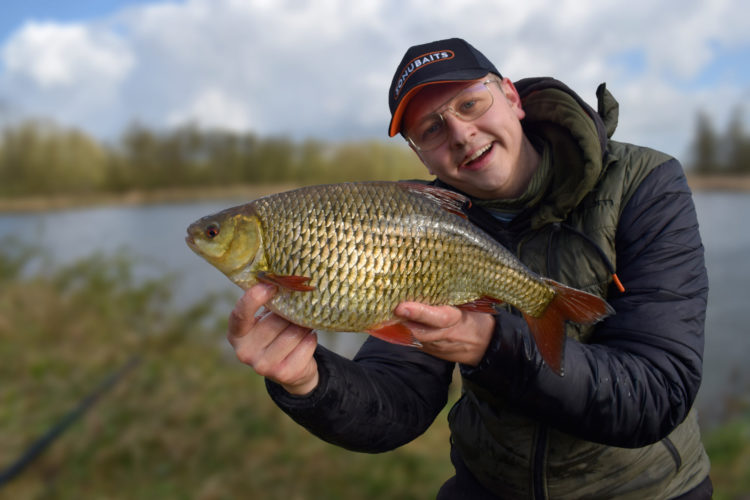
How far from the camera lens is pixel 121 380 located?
4367mm

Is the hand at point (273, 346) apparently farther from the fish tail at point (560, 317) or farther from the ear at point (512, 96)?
the ear at point (512, 96)

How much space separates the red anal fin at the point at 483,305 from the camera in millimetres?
1266

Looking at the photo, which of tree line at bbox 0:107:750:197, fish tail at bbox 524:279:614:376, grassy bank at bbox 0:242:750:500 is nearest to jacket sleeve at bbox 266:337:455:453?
fish tail at bbox 524:279:614:376

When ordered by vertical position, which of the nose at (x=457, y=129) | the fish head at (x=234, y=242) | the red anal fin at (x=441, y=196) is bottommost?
the fish head at (x=234, y=242)

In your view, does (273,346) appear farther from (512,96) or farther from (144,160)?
(144,160)

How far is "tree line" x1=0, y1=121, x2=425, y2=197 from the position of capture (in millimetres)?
16906

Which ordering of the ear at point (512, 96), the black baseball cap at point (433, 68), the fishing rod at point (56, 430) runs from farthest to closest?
the fishing rod at point (56, 430)
the ear at point (512, 96)
the black baseball cap at point (433, 68)

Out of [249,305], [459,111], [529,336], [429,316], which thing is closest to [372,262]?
[429,316]

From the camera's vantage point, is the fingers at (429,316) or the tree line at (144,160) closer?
the fingers at (429,316)

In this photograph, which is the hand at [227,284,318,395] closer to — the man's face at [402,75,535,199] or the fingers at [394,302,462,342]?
the fingers at [394,302,462,342]

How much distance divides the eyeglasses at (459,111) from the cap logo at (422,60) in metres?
0.11

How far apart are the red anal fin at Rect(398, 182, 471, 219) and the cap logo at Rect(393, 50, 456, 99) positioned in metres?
0.32

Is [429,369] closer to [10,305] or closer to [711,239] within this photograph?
[10,305]

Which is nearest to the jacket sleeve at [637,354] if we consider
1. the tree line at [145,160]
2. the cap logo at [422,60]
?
the cap logo at [422,60]
